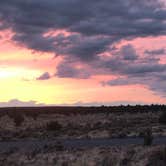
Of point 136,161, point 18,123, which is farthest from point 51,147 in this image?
point 18,123

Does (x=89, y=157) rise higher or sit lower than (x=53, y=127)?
lower

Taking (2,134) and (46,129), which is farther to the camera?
(46,129)

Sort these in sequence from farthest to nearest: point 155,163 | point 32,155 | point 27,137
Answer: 1. point 27,137
2. point 32,155
3. point 155,163

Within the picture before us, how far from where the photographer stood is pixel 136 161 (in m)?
37.1

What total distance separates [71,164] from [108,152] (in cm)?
255

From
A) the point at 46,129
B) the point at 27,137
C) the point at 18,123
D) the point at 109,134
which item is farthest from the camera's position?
the point at 18,123

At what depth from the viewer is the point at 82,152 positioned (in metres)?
40.5

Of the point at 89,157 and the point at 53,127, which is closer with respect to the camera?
the point at 89,157

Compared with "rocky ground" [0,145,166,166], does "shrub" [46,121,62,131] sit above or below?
above

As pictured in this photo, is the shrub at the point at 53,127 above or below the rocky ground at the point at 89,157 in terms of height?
above

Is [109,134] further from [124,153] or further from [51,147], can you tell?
[124,153]

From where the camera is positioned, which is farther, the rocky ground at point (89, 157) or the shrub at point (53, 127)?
the shrub at point (53, 127)

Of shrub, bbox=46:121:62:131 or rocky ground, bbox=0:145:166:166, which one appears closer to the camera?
rocky ground, bbox=0:145:166:166

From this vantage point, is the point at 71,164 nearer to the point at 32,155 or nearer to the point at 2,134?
the point at 32,155
